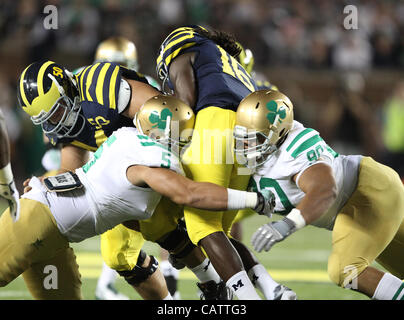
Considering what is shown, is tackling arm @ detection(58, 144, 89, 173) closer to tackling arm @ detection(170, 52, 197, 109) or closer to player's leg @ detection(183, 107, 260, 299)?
tackling arm @ detection(170, 52, 197, 109)

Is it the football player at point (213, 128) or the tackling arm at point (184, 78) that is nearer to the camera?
the football player at point (213, 128)

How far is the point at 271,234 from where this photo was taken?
9.81ft

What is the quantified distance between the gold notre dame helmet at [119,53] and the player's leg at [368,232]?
2.83 meters

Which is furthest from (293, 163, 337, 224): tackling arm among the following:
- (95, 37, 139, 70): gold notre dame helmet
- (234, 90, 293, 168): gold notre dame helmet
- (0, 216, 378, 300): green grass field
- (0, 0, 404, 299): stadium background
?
(0, 0, 404, 299): stadium background

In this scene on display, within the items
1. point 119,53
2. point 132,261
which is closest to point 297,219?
point 132,261

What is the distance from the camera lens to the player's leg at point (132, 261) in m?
3.91

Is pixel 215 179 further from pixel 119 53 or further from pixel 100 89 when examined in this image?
pixel 119 53

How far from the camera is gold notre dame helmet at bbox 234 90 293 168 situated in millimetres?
3289

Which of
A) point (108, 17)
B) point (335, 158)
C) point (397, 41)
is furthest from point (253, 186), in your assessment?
point (397, 41)

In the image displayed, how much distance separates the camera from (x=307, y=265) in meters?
6.06

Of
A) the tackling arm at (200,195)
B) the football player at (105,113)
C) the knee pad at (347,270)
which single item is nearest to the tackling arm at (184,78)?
the football player at (105,113)

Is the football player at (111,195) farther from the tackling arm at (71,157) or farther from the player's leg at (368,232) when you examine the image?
the tackling arm at (71,157)

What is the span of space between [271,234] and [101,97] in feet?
4.41

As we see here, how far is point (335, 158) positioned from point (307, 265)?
9.19ft
